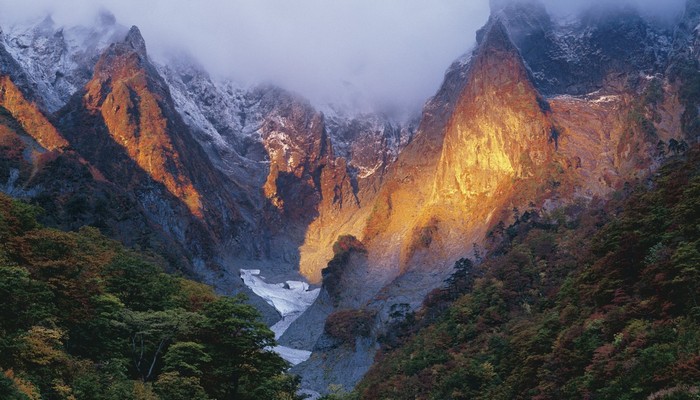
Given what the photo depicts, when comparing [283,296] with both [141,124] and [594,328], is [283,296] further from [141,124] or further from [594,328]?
[594,328]

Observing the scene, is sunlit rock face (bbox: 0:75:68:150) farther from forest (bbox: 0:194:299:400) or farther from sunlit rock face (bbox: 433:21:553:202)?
forest (bbox: 0:194:299:400)

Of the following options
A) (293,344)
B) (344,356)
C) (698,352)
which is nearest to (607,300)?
(698,352)

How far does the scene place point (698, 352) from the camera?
78.2 ft

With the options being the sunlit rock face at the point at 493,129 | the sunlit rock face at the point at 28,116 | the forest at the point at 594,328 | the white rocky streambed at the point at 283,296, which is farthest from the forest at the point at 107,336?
the white rocky streambed at the point at 283,296

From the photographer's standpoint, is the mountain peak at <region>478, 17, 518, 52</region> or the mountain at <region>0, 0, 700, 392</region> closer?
the mountain at <region>0, 0, 700, 392</region>

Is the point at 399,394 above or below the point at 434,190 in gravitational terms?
below

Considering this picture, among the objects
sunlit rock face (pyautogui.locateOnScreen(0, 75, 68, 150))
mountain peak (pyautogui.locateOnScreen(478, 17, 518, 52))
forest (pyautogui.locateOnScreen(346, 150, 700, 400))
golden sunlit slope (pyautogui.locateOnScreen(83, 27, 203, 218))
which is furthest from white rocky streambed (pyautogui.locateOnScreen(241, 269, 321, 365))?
forest (pyautogui.locateOnScreen(346, 150, 700, 400))

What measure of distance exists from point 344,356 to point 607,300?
76.1 meters

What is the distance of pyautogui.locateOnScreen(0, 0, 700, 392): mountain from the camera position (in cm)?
11106

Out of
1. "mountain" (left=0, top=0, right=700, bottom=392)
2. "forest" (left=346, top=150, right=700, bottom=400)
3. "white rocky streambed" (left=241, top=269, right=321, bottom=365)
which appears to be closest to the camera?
"forest" (left=346, top=150, right=700, bottom=400)

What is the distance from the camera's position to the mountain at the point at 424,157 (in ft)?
364

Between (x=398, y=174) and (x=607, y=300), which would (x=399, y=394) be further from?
(x=398, y=174)

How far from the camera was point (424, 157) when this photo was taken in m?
184

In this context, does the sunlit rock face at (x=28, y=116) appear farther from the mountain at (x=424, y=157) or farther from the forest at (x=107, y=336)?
the forest at (x=107, y=336)
